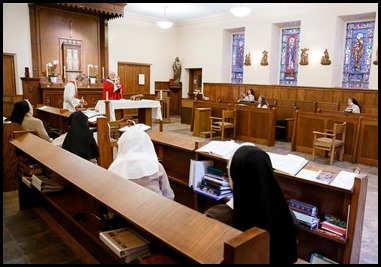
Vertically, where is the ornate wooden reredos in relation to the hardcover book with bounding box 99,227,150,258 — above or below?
above

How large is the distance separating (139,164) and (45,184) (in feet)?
3.88

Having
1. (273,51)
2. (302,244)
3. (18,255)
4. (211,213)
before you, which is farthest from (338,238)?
(273,51)

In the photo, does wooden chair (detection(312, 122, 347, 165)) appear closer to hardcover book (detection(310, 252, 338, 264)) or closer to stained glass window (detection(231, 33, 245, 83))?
hardcover book (detection(310, 252, 338, 264))

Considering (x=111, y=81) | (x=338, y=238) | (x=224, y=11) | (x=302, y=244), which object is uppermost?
(x=224, y=11)

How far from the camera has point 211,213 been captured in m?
1.73

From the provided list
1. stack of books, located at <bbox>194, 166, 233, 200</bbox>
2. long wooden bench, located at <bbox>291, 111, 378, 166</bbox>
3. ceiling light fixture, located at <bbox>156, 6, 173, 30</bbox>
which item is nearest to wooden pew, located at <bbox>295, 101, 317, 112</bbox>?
long wooden bench, located at <bbox>291, 111, 378, 166</bbox>

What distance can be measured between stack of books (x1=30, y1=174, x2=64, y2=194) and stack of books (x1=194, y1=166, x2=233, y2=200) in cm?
138

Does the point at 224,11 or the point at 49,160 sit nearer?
the point at 49,160

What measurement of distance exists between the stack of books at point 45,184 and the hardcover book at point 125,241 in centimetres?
136

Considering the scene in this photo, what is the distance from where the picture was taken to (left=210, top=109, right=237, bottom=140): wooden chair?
7764 millimetres

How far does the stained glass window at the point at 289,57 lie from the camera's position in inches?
393

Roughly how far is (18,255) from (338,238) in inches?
98.5

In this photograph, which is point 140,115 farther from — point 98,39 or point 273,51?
point 273,51

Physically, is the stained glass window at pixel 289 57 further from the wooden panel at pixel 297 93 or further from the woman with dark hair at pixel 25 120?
the woman with dark hair at pixel 25 120
